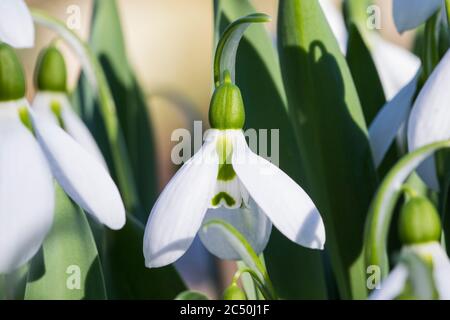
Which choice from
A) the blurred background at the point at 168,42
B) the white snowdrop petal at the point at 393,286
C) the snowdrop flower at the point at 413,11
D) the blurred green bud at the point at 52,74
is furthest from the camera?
the blurred background at the point at 168,42

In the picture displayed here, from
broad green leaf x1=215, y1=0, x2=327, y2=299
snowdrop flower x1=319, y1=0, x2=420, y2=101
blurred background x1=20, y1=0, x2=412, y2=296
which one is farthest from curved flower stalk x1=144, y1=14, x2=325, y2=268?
blurred background x1=20, y1=0, x2=412, y2=296

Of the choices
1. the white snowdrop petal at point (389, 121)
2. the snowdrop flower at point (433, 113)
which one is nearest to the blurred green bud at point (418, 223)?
the snowdrop flower at point (433, 113)

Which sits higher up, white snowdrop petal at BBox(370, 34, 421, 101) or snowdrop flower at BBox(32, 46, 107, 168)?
Result: snowdrop flower at BBox(32, 46, 107, 168)

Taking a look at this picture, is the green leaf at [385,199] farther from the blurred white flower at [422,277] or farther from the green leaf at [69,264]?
the green leaf at [69,264]

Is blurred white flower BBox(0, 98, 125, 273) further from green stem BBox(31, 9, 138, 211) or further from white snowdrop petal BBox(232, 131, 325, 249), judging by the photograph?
green stem BBox(31, 9, 138, 211)
